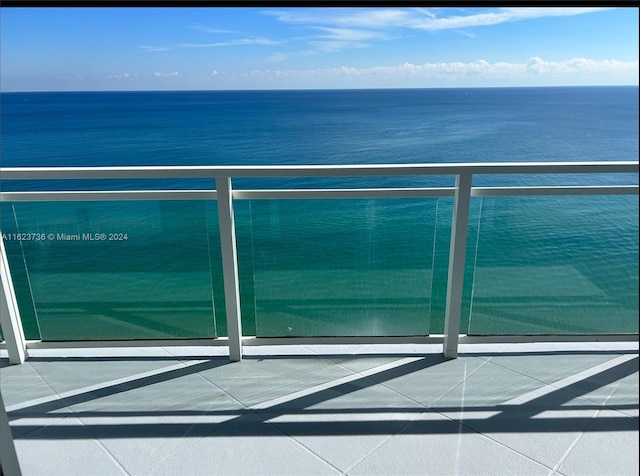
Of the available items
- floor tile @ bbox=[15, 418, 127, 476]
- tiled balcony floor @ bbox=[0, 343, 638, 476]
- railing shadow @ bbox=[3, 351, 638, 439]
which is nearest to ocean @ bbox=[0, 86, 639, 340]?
tiled balcony floor @ bbox=[0, 343, 638, 476]

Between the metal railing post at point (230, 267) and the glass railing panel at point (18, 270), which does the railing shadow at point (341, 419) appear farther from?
the glass railing panel at point (18, 270)

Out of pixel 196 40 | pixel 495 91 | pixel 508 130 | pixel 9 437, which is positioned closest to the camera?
pixel 9 437

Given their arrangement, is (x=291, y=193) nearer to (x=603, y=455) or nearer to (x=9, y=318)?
(x=9, y=318)

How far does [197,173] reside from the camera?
93.9 inches

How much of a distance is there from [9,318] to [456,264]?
7.75 ft

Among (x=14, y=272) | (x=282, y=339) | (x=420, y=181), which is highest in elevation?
(x=420, y=181)

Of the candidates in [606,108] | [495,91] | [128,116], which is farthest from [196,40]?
[495,91]

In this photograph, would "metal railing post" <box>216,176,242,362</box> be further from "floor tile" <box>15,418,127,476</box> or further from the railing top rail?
"floor tile" <box>15,418,127,476</box>

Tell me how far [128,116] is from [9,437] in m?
46.6

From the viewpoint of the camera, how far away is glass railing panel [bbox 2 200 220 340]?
8.23 ft

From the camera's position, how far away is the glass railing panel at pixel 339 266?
2570 mm

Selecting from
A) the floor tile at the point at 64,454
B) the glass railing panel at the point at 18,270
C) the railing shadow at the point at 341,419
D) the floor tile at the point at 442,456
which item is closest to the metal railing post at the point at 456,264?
the railing shadow at the point at 341,419

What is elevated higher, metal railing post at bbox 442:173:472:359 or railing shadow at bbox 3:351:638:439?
metal railing post at bbox 442:173:472:359

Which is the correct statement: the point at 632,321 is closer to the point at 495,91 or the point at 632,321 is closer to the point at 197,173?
the point at 197,173
